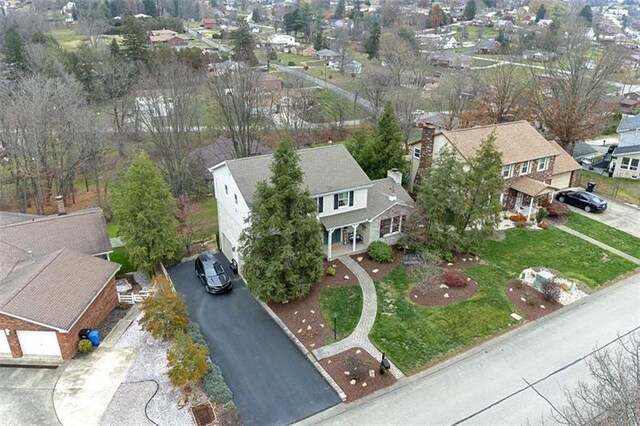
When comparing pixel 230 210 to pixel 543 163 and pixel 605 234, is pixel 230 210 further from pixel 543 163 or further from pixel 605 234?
pixel 605 234

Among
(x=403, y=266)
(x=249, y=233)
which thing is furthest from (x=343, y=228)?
(x=249, y=233)

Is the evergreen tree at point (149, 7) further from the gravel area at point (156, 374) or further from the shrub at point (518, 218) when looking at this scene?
the gravel area at point (156, 374)

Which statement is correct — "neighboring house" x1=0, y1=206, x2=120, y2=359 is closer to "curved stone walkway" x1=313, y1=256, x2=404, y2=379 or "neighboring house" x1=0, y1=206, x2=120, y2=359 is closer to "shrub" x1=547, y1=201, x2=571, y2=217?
"curved stone walkway" x1=313, y1=256, x2=404, y2=379

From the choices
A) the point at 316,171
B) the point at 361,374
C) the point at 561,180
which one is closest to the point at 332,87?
the point at 561,180

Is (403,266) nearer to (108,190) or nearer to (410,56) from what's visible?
(108,190)

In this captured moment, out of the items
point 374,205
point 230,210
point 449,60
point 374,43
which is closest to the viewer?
point 230,210
